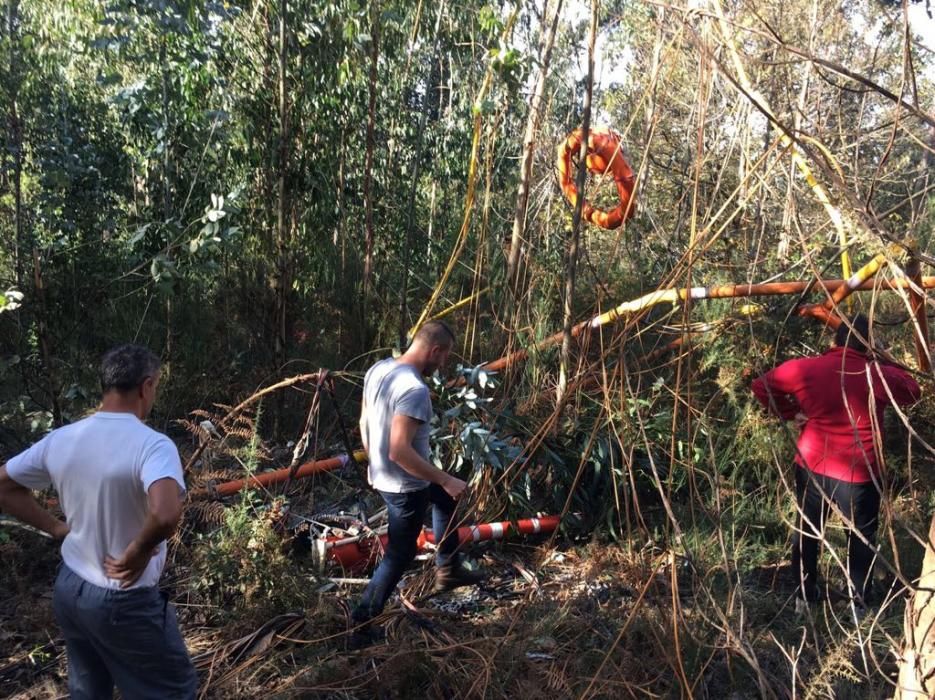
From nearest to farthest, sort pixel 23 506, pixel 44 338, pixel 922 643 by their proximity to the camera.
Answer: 1. pixel 922 643
2. pixel 23 506
3. pixel 44 338

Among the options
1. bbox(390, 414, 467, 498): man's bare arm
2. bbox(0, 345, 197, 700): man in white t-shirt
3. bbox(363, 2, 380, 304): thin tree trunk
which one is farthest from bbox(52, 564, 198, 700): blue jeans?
bbox(363, 2, 380, 304): thin tree trunk

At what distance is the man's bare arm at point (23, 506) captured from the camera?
2.65 m

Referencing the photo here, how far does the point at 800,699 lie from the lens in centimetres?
340

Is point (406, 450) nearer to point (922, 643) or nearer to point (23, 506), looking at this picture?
point (23, 506)

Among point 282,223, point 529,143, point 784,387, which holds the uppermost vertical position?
point 529,143

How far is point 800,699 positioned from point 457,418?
2.22 meters

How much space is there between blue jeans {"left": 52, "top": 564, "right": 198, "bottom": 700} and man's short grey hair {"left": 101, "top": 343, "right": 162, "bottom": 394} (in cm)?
60

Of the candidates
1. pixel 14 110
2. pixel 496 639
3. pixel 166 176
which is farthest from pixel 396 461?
pixel 166 176

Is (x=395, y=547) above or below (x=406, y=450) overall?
below

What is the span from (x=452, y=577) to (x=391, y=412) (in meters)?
1.16

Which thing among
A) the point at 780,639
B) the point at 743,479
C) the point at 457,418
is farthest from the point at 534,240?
the point at 780,639

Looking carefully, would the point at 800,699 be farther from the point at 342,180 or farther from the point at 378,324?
the point at 342,180

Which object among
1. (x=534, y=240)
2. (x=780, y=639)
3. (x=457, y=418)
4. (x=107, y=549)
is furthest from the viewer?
(x=534, y=240)

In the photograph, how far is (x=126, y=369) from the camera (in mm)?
2531
